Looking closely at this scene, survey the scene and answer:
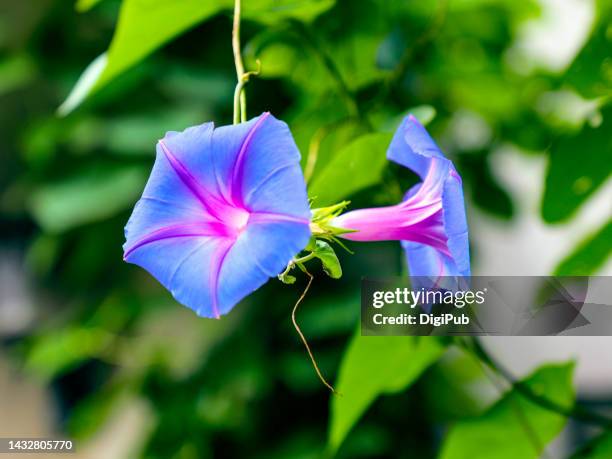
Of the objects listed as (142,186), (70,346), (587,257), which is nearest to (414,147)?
(587,257)

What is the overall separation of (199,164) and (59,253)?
3.11ft

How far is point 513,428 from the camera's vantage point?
20.3 inches

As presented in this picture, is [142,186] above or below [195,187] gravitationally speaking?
below

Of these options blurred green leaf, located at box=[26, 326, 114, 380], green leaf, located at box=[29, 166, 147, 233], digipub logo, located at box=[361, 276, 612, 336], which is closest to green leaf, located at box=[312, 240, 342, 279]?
digipub logo, located at box=[361, 276, 612, 336]

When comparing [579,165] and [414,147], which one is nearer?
[414,147]

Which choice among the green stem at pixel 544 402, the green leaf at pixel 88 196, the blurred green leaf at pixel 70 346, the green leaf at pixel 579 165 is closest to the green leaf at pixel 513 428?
the green stem at pixel 544 402

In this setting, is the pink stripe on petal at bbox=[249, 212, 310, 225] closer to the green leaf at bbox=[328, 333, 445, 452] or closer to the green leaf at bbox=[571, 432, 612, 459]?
the green leaf at bbox=[328, 333, 445, 452]

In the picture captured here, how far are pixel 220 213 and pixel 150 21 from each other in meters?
0.22

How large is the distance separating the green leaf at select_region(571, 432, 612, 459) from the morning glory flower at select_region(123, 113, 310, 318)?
317mm

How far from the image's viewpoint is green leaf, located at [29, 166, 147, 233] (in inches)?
40.5

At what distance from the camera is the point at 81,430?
3.67ft

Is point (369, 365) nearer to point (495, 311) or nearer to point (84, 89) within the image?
point (495, 311)

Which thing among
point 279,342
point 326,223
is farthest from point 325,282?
point 326,223

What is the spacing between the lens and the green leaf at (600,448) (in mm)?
473
